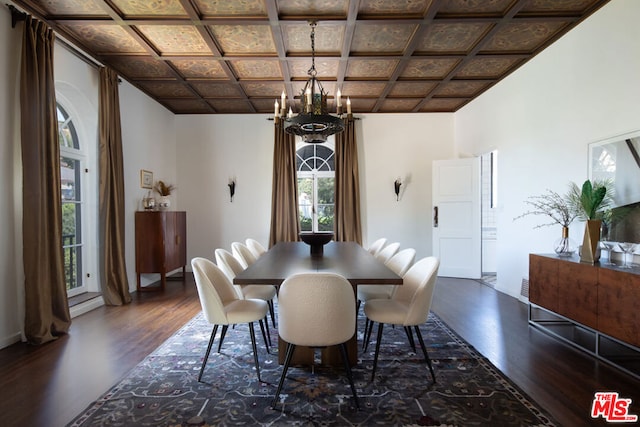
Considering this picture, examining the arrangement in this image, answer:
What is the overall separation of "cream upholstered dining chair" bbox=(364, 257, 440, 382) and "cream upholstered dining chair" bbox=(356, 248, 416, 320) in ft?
0.67

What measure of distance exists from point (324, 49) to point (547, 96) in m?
2.62

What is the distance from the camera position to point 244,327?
330 centimetres

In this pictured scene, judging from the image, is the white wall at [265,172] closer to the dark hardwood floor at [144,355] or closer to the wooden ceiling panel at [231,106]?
the wooden ceiling panel at [231,106]

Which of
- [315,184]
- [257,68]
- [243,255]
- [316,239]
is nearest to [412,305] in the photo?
[316,239]

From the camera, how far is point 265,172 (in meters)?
6.19

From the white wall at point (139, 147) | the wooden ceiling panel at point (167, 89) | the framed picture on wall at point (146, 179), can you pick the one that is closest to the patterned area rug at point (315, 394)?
the white wall at point (139, 147)

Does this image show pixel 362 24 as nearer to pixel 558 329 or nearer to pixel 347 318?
pixel 347 318

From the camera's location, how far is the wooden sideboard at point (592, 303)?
2.28m

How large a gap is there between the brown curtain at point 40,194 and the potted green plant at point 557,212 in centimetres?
484

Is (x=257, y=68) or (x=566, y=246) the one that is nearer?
(x=566, y=246)

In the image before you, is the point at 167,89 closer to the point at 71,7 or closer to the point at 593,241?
the point at 71,7

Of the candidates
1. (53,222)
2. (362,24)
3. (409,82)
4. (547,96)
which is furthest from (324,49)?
(53,222)

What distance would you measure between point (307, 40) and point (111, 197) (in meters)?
3.09

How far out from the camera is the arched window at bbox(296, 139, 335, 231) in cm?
627
